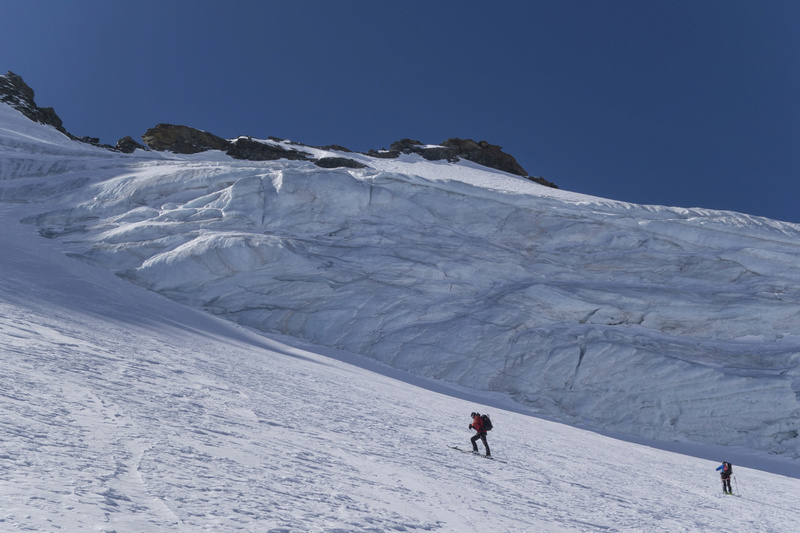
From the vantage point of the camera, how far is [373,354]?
890 inches

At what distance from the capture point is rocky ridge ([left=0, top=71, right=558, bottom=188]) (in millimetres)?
60531

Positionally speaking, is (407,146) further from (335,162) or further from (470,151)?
(335,162)

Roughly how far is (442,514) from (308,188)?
Answer: 87.1ft

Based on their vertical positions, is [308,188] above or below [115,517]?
above

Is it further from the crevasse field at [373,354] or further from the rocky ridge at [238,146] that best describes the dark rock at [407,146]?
the crevasse field at [373,354]

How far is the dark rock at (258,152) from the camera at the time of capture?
66.1m

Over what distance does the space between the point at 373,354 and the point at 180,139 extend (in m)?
56.8

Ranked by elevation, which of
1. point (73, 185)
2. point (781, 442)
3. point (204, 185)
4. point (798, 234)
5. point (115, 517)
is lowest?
point (115, 517)

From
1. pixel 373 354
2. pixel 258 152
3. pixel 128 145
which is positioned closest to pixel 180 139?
pixel 128 145

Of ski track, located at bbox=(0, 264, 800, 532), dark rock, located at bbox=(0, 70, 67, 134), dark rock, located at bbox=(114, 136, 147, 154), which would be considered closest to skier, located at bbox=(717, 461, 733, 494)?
ski track, located at bbox=(0, 264, 800, 532)

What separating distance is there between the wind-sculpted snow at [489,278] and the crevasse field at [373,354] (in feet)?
0.39

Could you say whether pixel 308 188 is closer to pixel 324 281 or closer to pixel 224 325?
pixel 324 281

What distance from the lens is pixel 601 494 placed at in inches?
328

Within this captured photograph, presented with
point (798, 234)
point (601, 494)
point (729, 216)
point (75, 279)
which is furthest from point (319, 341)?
point (798, 234)
